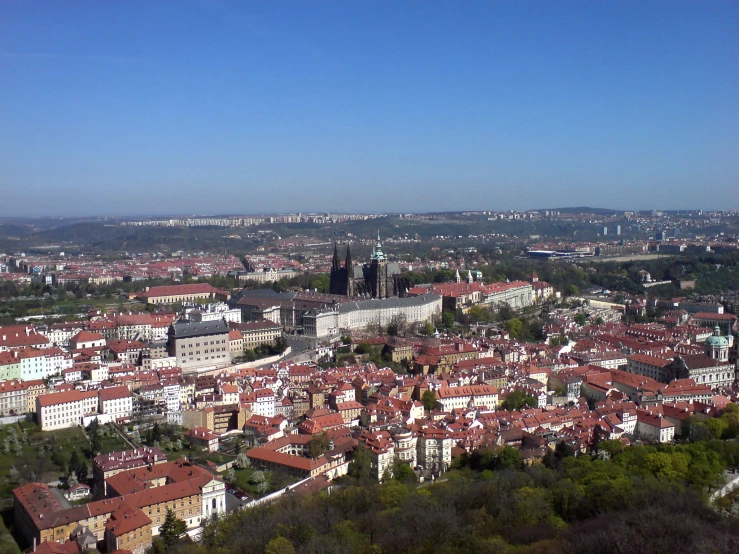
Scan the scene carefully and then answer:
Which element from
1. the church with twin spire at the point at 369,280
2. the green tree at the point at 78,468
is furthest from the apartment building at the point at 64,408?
the church with twin spire at the point at 369,280

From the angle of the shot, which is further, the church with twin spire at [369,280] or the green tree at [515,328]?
the church with twin spire at [369,280]

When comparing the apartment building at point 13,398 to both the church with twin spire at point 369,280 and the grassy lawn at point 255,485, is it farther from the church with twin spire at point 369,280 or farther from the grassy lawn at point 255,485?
the church with twin spire at point 369,280

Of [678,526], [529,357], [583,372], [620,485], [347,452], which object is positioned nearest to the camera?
[678,526]

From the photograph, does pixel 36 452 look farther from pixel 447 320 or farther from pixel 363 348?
pixel 447 320

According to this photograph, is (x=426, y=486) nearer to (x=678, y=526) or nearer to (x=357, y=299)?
(x=678, y=526)

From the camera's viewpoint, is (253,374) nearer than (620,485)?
No

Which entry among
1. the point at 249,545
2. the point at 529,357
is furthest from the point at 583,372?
the point at 249,545

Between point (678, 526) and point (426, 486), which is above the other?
point (678, 526)
